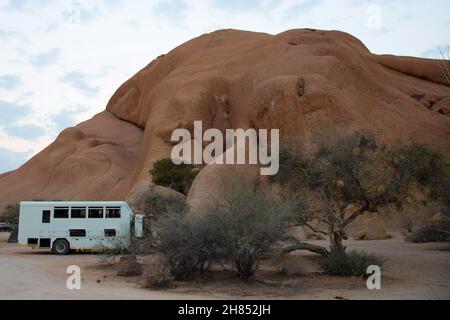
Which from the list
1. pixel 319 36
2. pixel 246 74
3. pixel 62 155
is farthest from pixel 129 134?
pixel 319 36

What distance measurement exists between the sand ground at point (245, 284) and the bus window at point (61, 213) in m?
3.40

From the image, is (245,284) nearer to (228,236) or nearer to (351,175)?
(228,236)

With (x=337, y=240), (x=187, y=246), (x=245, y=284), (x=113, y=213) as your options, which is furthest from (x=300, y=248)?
(x=113, y=213)

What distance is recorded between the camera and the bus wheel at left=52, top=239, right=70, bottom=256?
22.3 meters

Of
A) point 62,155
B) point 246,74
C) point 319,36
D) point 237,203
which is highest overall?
point 319,36

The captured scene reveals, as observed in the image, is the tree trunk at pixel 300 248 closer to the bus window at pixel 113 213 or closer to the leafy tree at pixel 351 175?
the leafy tree at pixel 351 175

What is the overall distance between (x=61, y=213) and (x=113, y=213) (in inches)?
92.3

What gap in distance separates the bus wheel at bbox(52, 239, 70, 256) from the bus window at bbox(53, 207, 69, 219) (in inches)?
41.6

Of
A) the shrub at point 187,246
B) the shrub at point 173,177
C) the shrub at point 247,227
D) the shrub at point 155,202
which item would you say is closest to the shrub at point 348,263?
the shrub at point 247,227

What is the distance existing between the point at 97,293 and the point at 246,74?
3826cm

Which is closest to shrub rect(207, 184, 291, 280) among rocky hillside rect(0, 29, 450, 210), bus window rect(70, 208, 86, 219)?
bus window rect(70, 208, 86, 219)

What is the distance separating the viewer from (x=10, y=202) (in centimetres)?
5919
